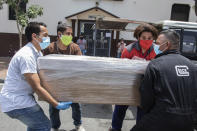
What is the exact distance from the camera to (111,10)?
14102mm

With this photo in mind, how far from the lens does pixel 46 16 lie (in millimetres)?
13891

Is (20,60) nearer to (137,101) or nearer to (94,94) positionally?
→ (94,94)

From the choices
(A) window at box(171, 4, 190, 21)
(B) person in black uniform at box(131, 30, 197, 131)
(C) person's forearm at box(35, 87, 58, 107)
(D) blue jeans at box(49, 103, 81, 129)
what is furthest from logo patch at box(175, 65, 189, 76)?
(A) window at box(171, 4, 190, 21)

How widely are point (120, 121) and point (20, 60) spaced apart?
5.10 feet

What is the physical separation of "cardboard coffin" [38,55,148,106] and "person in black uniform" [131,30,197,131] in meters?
0.17

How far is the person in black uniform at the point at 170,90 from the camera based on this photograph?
78.2 inches

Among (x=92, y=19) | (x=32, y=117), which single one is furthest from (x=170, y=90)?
(x=92, y=19)

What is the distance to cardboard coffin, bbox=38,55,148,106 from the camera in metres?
2.13

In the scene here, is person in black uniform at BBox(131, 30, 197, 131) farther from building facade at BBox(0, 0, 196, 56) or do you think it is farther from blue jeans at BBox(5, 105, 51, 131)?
building facade at BBox(0, 0, 196, 56)

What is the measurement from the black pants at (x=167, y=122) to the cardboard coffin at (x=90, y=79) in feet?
0.87

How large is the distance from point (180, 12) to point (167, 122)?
13745 mm

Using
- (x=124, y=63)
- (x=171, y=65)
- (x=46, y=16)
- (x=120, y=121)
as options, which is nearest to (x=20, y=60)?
(x=124, y=63)

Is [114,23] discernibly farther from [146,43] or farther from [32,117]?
[32,117]

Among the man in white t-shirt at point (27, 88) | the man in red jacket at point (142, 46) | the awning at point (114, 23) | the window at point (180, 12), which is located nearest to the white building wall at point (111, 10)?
the window at point (180, 12)
